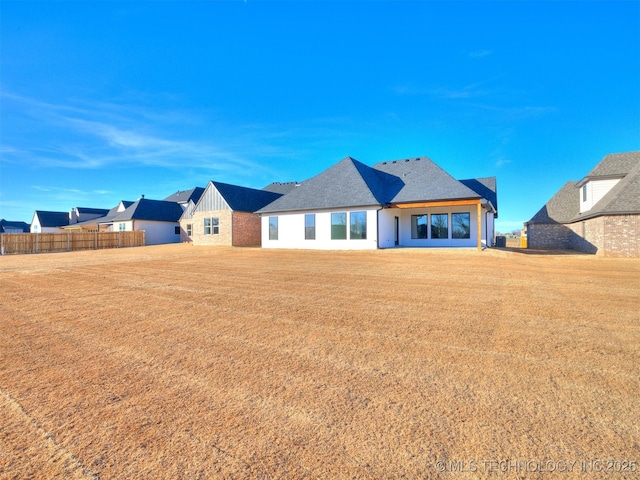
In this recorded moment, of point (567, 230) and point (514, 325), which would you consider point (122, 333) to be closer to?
point (514, 325)

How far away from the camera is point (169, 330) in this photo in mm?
4965

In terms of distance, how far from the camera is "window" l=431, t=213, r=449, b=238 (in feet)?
65.2

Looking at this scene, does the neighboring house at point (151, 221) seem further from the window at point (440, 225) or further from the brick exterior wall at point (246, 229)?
the window at point (440, 225)

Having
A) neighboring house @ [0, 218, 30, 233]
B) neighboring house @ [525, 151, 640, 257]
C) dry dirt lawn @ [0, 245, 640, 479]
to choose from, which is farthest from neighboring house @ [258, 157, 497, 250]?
neighboring house @ [0, 218, 30, 233]

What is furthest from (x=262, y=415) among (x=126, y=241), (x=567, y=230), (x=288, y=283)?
(x=126, y=241)

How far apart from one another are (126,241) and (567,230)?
127 feet

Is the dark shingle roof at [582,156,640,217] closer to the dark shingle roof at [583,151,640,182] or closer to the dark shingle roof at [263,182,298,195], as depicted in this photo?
the dark shingle roof at [583,151,640,182]

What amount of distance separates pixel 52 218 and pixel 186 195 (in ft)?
84.8

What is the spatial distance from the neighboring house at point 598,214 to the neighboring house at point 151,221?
122 feet

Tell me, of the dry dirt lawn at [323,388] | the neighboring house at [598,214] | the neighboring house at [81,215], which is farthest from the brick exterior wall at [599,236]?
the neighboring house at [81,215]

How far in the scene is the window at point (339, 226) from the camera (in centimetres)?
1912

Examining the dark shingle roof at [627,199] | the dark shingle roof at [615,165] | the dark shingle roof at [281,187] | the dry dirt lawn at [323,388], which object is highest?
the dark shingle roof at [281,187]

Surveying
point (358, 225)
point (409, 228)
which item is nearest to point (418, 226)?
point (409, 228)

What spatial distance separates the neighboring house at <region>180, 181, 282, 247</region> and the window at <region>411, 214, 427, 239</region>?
44.9 ft
